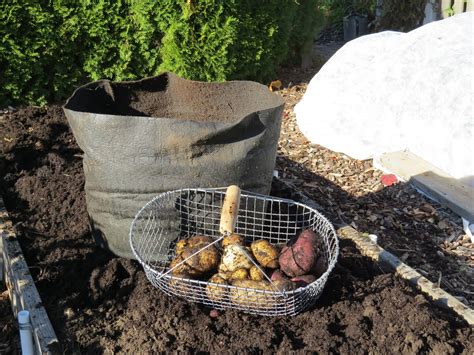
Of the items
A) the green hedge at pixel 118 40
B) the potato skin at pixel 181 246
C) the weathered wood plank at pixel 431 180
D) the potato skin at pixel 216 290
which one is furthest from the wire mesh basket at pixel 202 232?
the green hedge at pixel 118 40

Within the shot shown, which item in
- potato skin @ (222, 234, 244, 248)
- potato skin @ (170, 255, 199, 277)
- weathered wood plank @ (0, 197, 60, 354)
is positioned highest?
potato skin @ (222, 234, 244, 248)

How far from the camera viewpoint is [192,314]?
288 cm

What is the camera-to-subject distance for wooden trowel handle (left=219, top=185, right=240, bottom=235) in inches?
114

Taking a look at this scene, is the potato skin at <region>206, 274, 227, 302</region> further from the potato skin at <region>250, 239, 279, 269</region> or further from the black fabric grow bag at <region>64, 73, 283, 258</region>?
the black fabric grow bag at <region>64, 73, 283, 258</region>

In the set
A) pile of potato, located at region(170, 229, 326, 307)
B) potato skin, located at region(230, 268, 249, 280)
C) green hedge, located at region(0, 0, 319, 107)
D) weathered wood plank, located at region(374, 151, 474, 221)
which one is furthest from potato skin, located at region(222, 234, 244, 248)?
green hedge, located at region(0, 0, 319, 107)

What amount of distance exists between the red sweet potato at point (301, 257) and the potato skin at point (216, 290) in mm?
306

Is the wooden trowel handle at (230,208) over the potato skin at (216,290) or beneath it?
over

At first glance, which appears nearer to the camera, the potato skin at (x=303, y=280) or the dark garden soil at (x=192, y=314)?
the dark garden soil at (x=192, y=314)

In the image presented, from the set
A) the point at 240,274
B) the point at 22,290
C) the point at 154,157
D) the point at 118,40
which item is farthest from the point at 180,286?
the point at 118,40

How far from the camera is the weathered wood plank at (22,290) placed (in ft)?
9.02

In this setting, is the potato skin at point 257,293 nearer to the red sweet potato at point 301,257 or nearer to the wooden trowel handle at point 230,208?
the red sweet potato at point 301,257

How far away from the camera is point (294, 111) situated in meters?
6.19

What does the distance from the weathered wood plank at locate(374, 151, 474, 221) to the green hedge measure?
7.16 ft

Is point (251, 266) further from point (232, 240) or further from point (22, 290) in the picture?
point (22, 290)
